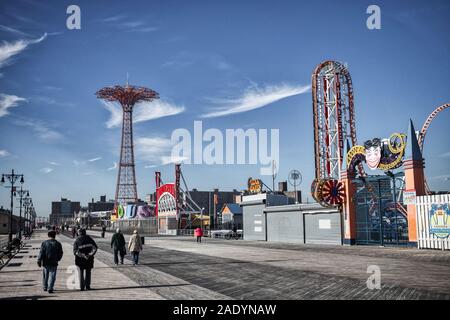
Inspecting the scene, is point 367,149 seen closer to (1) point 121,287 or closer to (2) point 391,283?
(2) point 391,283

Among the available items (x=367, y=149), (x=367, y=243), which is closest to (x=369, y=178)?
(x=367, y=149)

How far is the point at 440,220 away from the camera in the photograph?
996 inches

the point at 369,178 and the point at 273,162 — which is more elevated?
the point at 273,162

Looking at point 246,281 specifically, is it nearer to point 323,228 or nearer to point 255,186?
point 323,228

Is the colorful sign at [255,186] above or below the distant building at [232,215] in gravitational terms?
above

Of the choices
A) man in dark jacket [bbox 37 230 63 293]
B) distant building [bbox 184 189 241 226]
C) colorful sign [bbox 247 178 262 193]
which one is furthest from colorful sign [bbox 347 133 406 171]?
distant building [bbox 184 189 241 226]

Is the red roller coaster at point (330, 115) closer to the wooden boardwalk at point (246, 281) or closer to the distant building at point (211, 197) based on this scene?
the wooden boardwalk at point (246, 281)

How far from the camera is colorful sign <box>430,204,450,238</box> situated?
81.5ft

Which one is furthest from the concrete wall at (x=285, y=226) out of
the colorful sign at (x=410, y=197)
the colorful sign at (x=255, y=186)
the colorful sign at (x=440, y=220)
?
the colorful sign at (x=440, y=220)

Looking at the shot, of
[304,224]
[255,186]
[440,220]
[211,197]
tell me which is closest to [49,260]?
[440,220]

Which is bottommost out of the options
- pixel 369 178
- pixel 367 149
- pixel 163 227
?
pixel 163 227

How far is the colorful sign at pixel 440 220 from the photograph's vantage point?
24.8m

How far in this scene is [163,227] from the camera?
257 feet
